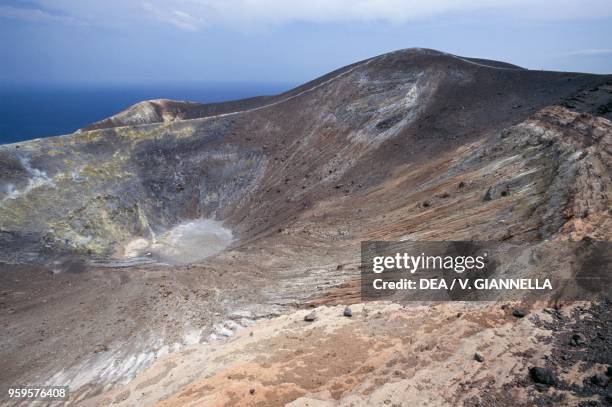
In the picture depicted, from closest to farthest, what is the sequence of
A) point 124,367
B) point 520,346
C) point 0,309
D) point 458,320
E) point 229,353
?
1. point 520,346
2. point 458,320
3. point 229,353
4. point 124,367
5. point 0,309

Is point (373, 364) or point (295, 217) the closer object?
point (373, 364)

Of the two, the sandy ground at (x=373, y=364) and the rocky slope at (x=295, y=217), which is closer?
the sandy ground at (x=373, y=364)

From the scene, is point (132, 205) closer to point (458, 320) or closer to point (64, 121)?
point (458, 320)

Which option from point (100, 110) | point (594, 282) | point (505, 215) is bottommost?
point (594, 282)

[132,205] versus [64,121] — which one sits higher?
[64,121]

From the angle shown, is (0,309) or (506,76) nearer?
(0,309)

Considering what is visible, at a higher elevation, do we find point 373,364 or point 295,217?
point 295,217

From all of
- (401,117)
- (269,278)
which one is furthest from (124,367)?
(401,117)

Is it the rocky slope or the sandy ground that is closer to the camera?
the sandy ground
